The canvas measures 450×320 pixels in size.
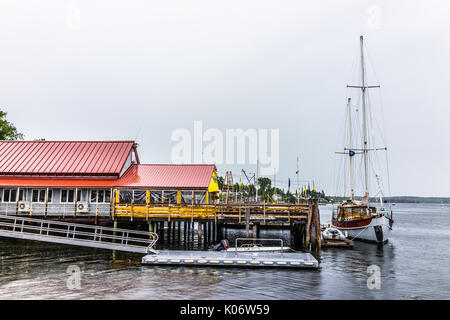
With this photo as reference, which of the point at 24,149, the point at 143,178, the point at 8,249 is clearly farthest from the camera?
the point at 24,149

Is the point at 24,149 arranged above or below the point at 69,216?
above

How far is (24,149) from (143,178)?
15220 mm

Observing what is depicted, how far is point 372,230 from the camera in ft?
127

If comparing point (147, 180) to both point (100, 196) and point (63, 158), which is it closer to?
point (100, 196)

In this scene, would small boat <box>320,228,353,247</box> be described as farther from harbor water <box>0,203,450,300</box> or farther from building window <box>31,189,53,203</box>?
building window <box>31,189,53,203</box>

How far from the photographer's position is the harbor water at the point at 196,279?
16.8 metres

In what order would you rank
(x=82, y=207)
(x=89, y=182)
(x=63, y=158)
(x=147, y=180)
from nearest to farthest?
1. (x=82, y=207)
2. (x=89, y=182)
3. (x=147, y=180)
4. (x=63, y=158)

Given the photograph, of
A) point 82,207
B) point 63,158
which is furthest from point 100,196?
point 63,158

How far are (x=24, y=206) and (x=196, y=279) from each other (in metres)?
22.2

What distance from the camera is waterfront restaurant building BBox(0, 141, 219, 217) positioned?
33.5m

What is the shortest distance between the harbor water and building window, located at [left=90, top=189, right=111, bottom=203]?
702cm
